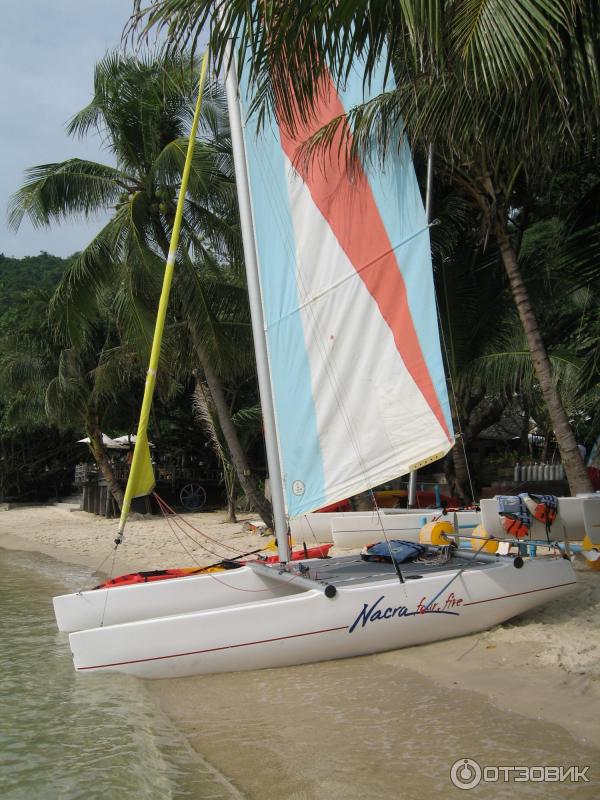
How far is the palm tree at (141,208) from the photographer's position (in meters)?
13.0

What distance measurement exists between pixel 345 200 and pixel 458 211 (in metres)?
6.09

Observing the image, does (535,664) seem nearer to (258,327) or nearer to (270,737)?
(270,737)

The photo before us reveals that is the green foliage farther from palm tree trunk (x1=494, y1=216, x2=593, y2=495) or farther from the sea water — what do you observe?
the sea water

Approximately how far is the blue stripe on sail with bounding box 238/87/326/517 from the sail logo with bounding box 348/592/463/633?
1186mm

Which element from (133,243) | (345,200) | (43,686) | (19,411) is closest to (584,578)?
(345,200)

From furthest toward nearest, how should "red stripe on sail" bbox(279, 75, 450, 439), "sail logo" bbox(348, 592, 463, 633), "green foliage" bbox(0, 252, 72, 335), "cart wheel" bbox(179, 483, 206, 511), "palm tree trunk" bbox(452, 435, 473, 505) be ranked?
"green foliage" bbox(0, 252, 72, 335) → "cart wheel" bbox(179, 483, 206, 511) → "palm tree trunk" bbox(452, 435, 473, 505) → "red stripe on sail" bbox(279, 75, 450, 439) → "sail logo" bbox(348, 592, 463, 633)

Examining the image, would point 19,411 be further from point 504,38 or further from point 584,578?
point 504,38

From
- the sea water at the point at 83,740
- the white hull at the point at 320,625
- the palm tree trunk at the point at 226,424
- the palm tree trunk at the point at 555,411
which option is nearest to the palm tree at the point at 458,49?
the white hull at the point at 320,625

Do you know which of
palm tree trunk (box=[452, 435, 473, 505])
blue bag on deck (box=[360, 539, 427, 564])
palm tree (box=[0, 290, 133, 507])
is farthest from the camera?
palm tree (box=[0, 290, 133, 507])

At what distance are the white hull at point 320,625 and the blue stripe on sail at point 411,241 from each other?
1.71m

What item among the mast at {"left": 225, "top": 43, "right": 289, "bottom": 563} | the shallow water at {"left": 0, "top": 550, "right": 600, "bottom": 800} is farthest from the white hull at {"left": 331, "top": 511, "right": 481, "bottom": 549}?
the shallow water at {"left": 0, "top": 550, "right": 600, "bottom": 800}

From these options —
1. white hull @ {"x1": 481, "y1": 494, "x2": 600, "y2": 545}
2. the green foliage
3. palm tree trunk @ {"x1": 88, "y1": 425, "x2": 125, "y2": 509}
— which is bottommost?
white hull @ {"x1": 481, "y1": 494, "x2": 600, "y2": 545}

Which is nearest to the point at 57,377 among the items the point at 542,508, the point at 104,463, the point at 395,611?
the point at 104,463

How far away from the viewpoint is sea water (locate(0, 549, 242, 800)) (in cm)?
444
